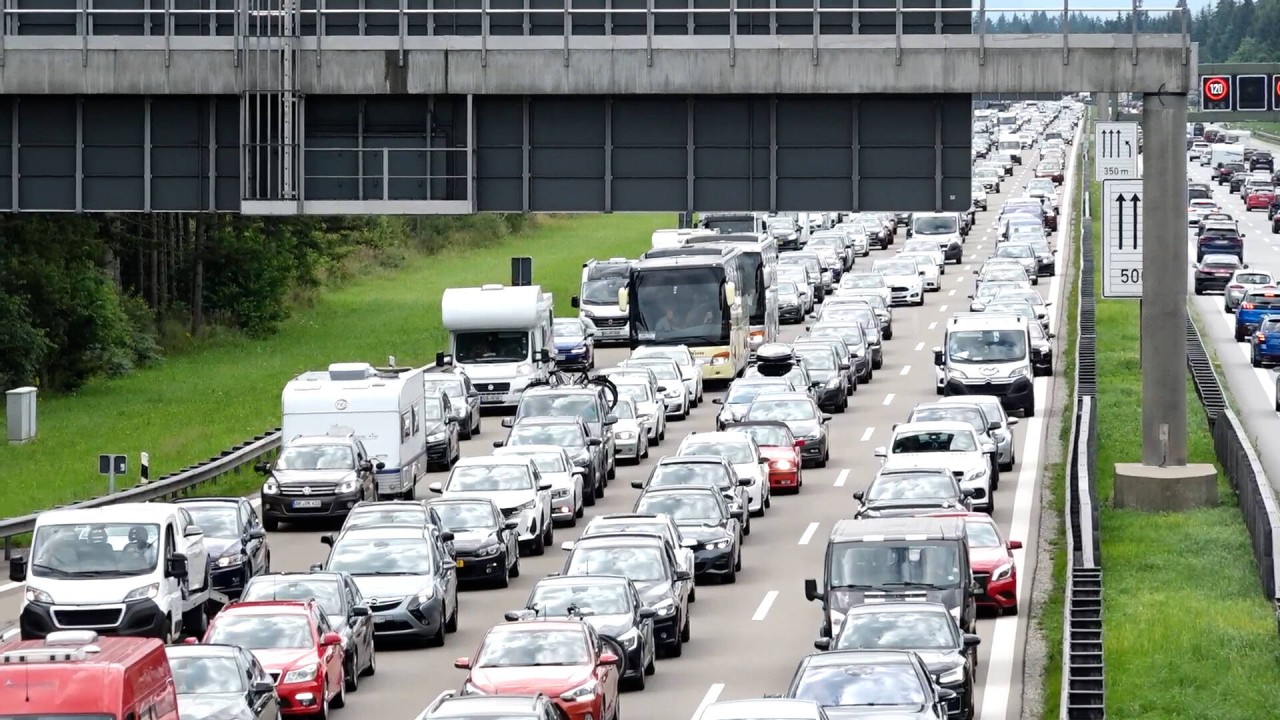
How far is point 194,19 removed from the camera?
40156 mm

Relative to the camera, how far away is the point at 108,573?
2781cm

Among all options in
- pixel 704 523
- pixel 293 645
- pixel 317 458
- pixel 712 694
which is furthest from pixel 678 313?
pixel 293 645

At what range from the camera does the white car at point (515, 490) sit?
35250 millimetres

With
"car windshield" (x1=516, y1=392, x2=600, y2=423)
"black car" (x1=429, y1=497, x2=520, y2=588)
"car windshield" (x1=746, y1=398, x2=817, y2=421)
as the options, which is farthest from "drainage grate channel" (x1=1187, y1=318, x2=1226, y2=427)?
"black car" (x1=429, y1=497, x2=520, y2=588)

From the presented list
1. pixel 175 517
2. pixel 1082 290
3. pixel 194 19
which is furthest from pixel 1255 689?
pixel 1082 290

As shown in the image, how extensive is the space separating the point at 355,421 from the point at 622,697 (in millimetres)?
15301

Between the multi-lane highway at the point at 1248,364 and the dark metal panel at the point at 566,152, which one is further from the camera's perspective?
the multi-lane highway at the point at 1248,364

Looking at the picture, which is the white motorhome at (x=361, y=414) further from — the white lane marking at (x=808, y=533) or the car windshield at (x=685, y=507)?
the car windshield at (x=685, y=507)

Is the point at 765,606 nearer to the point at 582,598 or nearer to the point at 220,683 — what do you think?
the point at 582,598

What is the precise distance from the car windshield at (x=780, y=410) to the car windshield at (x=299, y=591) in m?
19.0

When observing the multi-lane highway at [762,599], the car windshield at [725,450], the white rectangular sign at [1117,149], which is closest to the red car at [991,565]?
the multi-lane highway at [762,599]

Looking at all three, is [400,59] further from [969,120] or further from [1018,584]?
[1018,584]

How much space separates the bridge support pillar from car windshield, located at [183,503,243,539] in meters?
14.5

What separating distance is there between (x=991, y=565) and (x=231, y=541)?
393 inches
